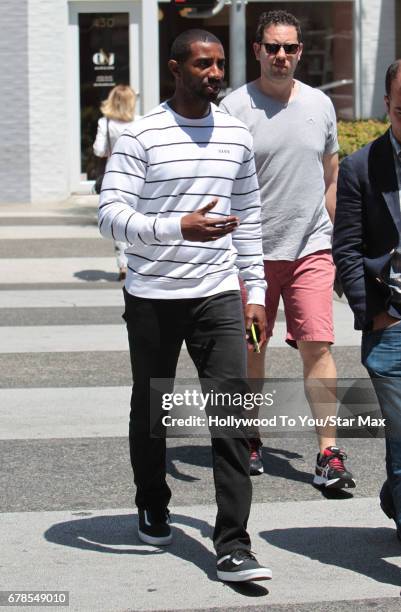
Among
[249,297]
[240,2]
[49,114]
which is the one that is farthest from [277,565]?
[49,114]

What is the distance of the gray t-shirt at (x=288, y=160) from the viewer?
577cm

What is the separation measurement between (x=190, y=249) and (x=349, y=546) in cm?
127

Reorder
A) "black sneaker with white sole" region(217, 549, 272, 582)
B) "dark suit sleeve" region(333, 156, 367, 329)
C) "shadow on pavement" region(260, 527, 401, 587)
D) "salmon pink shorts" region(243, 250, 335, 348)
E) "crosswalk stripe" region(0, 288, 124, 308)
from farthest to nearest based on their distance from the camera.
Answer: "crosswalk stripe" region(0, 288, 124, 308)
"salmon pink shorts" region(243, 250, 335, 348)
"shadow on pavement" region(260, 527, 401, 587)
"dark suit sleeve" region(333, 156, 367, 329)
"black sneaker with white sole" region(217, 549, 272, 582)

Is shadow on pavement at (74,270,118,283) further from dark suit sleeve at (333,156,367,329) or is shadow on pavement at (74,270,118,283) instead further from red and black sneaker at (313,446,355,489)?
dark suit sleeve at (333,156,367,329)

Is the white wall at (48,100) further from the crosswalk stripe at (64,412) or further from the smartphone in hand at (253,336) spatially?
the smartphone in hand at (253,336)

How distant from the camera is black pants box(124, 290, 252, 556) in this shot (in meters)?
4.46

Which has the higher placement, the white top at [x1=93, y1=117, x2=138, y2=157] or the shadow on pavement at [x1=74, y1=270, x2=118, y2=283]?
the white top at [x1=93, y1=117, x2=138, y2=157]

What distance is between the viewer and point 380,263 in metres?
4.45

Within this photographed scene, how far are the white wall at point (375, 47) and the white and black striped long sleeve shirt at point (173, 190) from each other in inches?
596

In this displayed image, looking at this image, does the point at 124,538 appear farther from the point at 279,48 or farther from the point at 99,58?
the point at 99,58

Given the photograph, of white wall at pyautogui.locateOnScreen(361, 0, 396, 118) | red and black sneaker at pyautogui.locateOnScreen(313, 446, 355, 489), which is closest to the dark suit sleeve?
red and black sneaker at pyautogui.locateOnScreen(313, 446, 355, 489)

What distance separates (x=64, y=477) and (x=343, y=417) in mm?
1567

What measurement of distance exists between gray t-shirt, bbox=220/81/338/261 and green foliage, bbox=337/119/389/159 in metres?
8.34

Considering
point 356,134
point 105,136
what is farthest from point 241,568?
point 356,134
